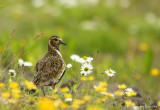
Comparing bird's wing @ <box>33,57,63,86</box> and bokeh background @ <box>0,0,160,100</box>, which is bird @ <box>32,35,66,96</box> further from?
bokeh background @ <box>0,0,160,100</box>

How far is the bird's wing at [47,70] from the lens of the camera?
4.45m

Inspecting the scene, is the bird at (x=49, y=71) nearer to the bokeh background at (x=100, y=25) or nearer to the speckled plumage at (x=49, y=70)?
the speckled plumage at (x=49, y=70)

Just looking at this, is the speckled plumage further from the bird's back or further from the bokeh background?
the bokeh background

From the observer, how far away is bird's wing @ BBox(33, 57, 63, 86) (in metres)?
4.45

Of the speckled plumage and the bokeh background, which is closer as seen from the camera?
the speckled plumage

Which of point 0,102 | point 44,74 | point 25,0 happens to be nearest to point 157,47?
point 25,0

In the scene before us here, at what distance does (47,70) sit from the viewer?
454 centimetres

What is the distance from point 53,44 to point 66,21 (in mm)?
8682

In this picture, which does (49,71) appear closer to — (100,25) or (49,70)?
(49,70)

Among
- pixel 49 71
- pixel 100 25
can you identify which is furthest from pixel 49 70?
pixel 100 25

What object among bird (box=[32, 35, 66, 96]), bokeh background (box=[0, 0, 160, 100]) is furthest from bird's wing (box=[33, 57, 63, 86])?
bokeh background (box=[0, 0, 160, 100])

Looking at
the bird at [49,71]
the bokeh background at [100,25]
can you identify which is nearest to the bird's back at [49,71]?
the bird at [49,71]

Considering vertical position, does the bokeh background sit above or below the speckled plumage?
above

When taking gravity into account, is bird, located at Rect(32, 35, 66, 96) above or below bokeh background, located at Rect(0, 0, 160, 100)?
below
